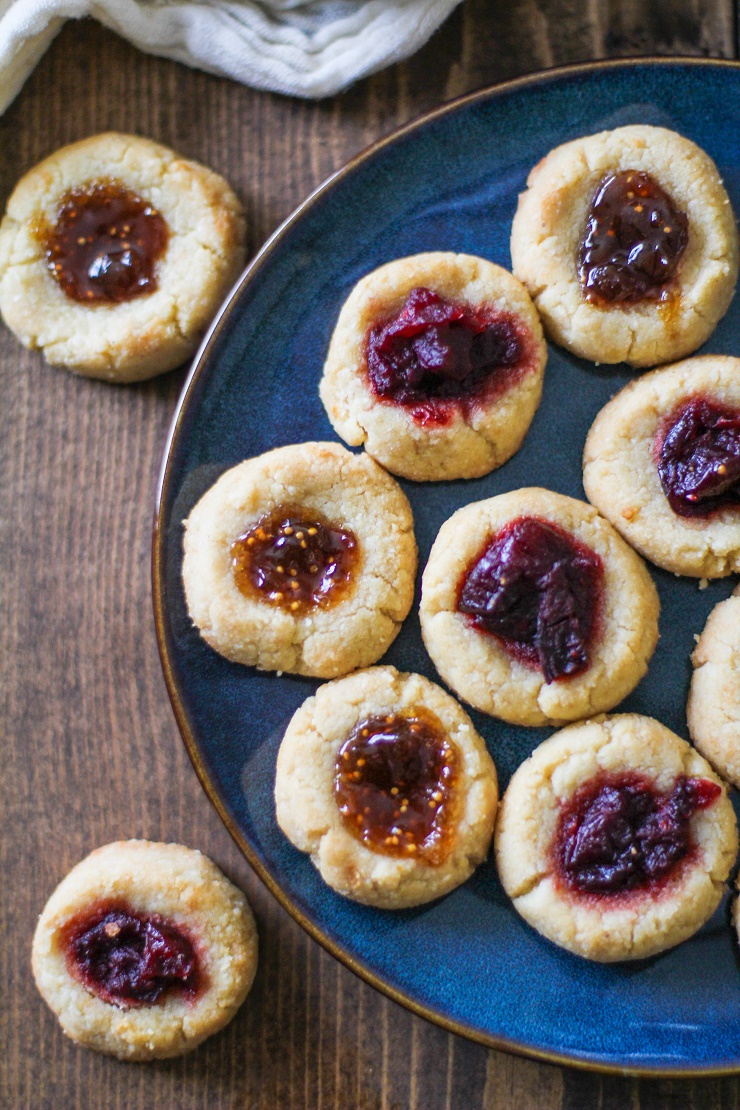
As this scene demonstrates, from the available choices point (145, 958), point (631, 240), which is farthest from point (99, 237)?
point (145, 958)

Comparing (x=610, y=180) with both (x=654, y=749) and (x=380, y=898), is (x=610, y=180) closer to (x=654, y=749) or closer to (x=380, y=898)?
(x=654, y=749)

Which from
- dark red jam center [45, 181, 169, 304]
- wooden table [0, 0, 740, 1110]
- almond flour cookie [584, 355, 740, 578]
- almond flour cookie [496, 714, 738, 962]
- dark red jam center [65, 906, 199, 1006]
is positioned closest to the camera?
almond flour cookie [496, 714, 738, 962]

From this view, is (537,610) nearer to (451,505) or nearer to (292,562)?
(451,505)

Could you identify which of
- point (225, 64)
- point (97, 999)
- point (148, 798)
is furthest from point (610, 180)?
point (97, 999)

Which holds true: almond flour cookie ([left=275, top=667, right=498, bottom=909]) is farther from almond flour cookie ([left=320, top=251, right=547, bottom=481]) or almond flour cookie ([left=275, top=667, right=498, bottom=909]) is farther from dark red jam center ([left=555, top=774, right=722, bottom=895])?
almond flour cookie ([left=320, top=251, right=547, bottom=481])

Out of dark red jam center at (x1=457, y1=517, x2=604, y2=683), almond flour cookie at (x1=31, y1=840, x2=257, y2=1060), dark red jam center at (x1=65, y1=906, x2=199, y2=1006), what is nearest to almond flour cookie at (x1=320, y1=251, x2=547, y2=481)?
dark red jam center at (x1=457, y1=517, x2=604, y2=683)

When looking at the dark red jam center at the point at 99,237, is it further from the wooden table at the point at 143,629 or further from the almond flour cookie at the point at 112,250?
the wooden table at the point at 143,629
